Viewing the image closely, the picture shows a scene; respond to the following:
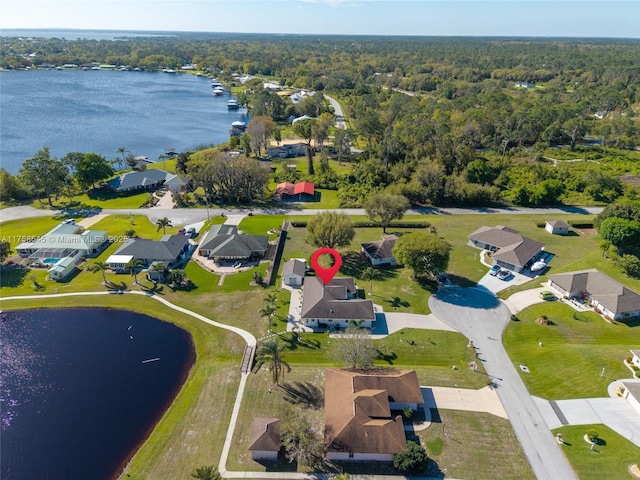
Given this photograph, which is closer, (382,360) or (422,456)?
(422,456)

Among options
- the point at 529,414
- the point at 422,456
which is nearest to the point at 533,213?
the point at 529,414

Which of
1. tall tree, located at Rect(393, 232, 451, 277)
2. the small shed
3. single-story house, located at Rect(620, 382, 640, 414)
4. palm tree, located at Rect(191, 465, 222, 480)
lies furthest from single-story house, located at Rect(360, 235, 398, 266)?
the small shed

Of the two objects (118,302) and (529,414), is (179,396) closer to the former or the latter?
(118,302)

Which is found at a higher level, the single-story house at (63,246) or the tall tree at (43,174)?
the tall tree at (43,174)

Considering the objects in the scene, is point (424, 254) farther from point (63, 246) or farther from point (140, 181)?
point (140, 181)

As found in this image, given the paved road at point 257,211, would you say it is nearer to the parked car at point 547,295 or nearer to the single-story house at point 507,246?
the single-story house at point 507,246

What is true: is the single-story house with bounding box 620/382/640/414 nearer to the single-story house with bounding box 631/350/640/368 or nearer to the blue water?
the single-story house with bounding box 631/350/640/368

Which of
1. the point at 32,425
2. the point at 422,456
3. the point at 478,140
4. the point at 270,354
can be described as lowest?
the point at 32,425

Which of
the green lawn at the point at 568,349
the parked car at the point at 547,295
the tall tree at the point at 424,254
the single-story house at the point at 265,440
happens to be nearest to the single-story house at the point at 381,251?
the tall tree at the point at 424,254
